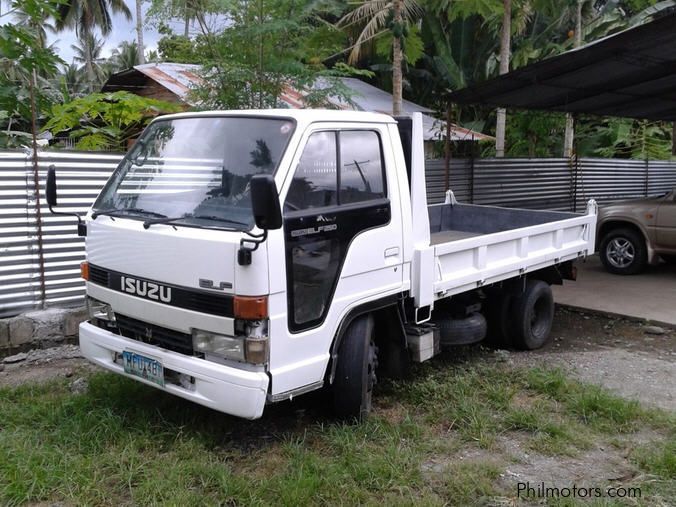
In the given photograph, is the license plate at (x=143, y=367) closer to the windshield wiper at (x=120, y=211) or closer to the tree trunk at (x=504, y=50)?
the windshield wiper at (x=120, y=211)

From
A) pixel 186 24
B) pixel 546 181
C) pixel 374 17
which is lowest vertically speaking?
pixel 546 181

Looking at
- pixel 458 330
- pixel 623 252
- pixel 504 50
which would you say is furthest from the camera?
pixel 504 50

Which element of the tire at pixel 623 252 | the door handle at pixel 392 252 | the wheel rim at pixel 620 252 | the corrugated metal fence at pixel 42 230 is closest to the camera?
the door handle at pixel 392 252

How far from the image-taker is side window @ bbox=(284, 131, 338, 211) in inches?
160

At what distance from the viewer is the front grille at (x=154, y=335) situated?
13.1ft

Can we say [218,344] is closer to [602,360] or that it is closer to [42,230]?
[42,230]

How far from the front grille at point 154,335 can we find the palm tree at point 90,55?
3582 cm

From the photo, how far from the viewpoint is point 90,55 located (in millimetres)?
38000

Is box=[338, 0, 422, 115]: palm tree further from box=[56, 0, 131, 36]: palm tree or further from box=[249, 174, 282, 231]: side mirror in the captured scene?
box=[56, 0, 131, 36]: palm tree

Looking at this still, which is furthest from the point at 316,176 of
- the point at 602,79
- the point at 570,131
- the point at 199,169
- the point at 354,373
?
the point at 570,131

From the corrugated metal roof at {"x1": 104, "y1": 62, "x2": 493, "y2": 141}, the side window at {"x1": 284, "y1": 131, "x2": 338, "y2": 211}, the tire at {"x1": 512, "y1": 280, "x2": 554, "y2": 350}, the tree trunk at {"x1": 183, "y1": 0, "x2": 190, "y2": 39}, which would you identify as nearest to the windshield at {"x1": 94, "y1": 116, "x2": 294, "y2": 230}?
the side window at {"x1": 284, "y1": 131, "x2": 338, "y2": 211}

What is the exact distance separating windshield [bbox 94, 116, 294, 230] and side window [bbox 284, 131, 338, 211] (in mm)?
181

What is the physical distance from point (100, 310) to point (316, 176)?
1744 millimetres

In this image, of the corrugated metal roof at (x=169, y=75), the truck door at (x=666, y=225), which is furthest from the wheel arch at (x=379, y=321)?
the corrugated metal roof at (x=169, y=75)
